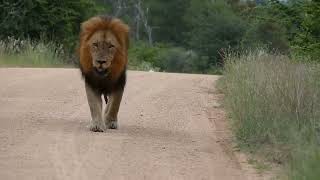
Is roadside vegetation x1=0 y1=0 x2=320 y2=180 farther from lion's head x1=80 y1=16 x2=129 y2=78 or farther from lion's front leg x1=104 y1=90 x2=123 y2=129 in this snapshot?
lion's head x1=80 y1=16 x2=129 y2=78

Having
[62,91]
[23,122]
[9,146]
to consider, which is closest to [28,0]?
[62,91]

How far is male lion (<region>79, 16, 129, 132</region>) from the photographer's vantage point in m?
11.7

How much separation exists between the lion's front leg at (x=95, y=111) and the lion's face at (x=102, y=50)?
1.39ft

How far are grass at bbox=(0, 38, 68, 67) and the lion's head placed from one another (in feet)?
51.7

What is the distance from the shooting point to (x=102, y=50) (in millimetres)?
11664

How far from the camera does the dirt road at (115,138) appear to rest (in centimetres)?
923

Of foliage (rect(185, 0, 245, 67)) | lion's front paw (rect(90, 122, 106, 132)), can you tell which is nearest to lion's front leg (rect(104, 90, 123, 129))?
lion's front paw (rect(90, 122, 106, 132))

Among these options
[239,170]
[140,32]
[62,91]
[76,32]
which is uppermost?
[239,170]

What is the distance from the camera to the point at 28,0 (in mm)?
34969

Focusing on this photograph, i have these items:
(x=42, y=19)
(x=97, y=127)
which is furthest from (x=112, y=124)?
(x=42, y=19)

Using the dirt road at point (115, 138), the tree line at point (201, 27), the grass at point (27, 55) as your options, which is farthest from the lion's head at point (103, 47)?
the grass at point (27, 55)

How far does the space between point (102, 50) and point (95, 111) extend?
34.1 inches

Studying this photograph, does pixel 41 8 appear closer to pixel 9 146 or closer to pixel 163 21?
pixel 9 146

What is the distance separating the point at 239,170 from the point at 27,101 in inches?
259
